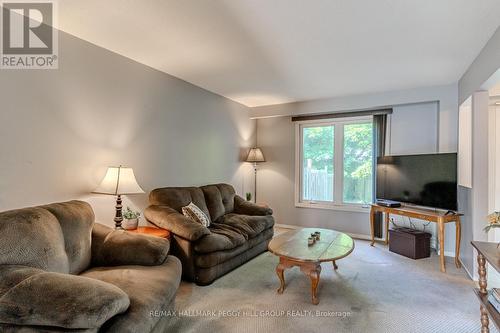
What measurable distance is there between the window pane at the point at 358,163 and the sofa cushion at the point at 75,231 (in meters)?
3.97

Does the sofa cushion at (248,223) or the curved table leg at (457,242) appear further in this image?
the sofa cushion at (248,223)

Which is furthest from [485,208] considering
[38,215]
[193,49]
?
[38,215]

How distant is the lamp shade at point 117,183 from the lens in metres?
2.54

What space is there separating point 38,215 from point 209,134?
276cm

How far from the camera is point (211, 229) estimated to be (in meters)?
3.30

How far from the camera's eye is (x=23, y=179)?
217 centimetres

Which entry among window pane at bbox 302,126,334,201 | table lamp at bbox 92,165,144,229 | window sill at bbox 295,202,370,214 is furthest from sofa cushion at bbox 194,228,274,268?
window pane at bbox 302,126,334,201

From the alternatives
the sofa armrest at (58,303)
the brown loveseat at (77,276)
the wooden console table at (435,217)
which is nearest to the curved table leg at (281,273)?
the brown loveseat at (77,276)

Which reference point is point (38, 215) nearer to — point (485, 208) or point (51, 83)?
point (51, 83)

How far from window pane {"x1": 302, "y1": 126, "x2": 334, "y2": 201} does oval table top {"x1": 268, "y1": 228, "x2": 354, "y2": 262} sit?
1885 mm

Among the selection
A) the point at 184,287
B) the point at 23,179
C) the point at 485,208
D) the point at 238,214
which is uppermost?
the point at 23,179

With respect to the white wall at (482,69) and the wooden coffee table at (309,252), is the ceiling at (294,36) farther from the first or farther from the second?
the wooden coffee table at (309,252)

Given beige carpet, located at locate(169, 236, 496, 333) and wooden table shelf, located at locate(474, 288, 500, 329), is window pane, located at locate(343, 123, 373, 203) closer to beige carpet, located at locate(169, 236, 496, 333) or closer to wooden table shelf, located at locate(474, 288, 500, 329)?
beige carpet, located at locate(169, 236, 496, 333)

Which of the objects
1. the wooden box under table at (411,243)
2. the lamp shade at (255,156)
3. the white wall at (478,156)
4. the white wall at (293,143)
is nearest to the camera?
the white wall at (478,156)
